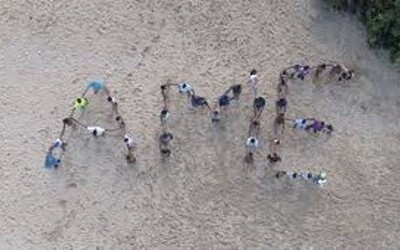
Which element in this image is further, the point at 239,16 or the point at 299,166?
the point at 239,16

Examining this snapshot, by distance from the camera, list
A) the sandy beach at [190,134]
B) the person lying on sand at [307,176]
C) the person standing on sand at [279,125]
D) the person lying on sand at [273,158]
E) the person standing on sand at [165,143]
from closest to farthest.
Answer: the sandy beach at [190,134] < the person lying on sand at [307,176] < the person lying on sand at [273,158] < the person standing on sand at [165,143] < the person standing on sand at [279,125]

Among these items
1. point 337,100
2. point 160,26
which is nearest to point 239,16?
Answer: point 160,26

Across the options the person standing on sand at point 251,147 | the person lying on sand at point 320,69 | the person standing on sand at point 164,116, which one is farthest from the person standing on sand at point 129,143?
the person lying on sand at point 320,69

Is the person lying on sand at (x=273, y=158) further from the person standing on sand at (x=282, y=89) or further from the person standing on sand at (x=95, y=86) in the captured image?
the person standing on sand at (x=95, y=86)

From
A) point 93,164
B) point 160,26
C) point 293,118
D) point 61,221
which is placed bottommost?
point 61,221

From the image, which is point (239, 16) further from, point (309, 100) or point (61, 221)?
point (61, 221)

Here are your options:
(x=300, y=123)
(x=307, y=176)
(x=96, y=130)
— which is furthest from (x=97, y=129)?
(x=307, y=176)
